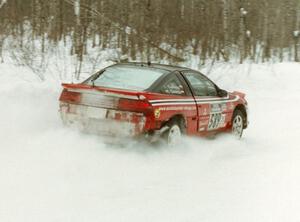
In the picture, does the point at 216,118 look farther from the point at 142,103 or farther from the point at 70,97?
the point at 70,97

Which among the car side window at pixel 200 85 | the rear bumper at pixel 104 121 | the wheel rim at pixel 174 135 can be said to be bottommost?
the wheel rim at pixel 174 135

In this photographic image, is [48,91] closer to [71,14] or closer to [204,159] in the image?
[204,159]

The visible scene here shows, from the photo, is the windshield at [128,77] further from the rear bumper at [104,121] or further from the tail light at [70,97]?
the rear bumper at [104,121]

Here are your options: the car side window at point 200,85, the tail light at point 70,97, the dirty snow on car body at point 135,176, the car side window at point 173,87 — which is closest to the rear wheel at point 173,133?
the dirty snow on car body at point 135,176

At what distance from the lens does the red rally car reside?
739 cm

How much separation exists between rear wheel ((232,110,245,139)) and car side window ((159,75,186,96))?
209cm

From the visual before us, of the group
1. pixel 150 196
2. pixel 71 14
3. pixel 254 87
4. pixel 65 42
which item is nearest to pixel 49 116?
pixel 150 196

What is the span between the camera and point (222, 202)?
5.64 m

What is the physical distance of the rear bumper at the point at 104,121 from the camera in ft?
24.2

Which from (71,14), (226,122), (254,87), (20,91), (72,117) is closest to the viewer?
(72,117)

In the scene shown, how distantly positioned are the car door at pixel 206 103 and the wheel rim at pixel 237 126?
1.77 feet

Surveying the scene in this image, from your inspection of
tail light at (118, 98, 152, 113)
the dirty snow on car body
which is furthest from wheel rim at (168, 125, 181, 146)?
tail light at (118, 98, 152, 113)

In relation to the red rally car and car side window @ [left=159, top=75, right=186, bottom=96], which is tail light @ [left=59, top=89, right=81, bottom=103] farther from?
car side window @ [left=159, top=75, right=186, bottom=96]

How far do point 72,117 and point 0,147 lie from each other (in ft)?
3.73
